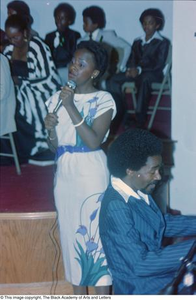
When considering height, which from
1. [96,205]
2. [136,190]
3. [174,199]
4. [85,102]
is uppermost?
[85,102]

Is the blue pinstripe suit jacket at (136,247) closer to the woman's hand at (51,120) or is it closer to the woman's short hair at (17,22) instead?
the woman's hand at (51,120)

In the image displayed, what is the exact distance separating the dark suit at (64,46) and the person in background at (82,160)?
139 centimetres

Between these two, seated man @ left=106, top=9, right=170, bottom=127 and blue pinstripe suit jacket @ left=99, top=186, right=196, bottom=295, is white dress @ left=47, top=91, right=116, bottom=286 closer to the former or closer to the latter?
blue pinstripe suit jacket @ left=99, top=186, right=196, bottom=295

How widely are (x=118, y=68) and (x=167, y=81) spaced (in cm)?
44

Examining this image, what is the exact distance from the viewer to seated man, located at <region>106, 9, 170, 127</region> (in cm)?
335

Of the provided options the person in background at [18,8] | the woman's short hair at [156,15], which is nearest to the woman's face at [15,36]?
the person in background at [18,8]

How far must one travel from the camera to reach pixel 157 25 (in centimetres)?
335

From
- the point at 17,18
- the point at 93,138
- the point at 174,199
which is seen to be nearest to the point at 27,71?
the point at 17,18

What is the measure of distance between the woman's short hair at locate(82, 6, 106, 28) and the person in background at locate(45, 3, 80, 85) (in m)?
0.10

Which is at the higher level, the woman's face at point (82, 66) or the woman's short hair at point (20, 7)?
the woman's short hair at point (20, 7)

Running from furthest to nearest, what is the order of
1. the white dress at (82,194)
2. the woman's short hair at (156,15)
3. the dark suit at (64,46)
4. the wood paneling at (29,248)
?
the dark suit at (64,46) → the woman's short hair at (156,15) → the wood paneling at (29,248) → the white dress at (82,194)

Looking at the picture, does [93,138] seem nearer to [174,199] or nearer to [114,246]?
[114,246]

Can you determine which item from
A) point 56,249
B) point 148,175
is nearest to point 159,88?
point 56,249

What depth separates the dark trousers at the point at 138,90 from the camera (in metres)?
3.93
